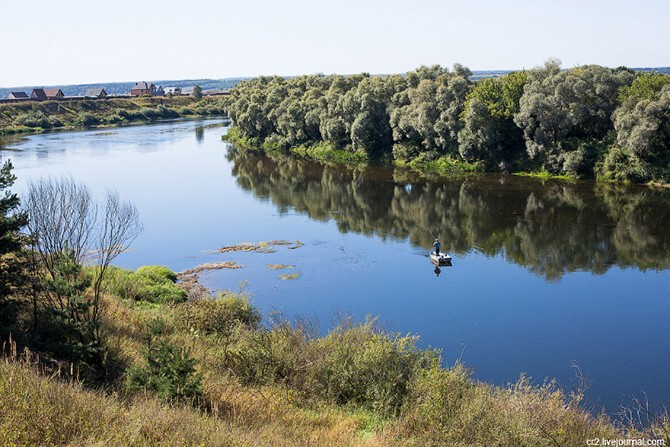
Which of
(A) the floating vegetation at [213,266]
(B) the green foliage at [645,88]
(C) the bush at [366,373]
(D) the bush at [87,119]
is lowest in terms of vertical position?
(A) the floating vegetation at [213,266]

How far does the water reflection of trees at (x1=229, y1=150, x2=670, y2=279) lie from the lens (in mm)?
30594

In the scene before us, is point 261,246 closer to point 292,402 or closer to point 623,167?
point 292,402

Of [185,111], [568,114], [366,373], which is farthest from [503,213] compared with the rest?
[185,111]

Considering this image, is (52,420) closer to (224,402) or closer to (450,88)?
(224,402)

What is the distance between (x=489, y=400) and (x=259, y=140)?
7042 centimetres

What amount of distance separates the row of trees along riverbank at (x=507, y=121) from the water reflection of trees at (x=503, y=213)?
3218 mm

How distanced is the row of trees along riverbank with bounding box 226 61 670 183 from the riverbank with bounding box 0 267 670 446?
33524 millimetres

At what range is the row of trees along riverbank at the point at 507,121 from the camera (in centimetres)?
4406

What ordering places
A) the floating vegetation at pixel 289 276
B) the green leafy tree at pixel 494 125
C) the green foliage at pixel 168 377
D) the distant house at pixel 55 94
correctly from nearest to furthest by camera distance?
the green foliage at pixel 168 377, the floating vegetation at pixel 289 276, the green leafy tree at pixel 494 125, the distant house at pixel 55 94

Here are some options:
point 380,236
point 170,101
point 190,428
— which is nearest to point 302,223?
point 380,236

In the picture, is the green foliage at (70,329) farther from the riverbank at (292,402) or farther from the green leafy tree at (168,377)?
the green leafy tree at (168,377)

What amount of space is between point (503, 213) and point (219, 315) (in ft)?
78.1

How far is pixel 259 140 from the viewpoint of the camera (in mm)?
79812

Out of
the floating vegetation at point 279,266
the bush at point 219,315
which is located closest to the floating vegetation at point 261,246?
the floating vegetation at point 279,266
